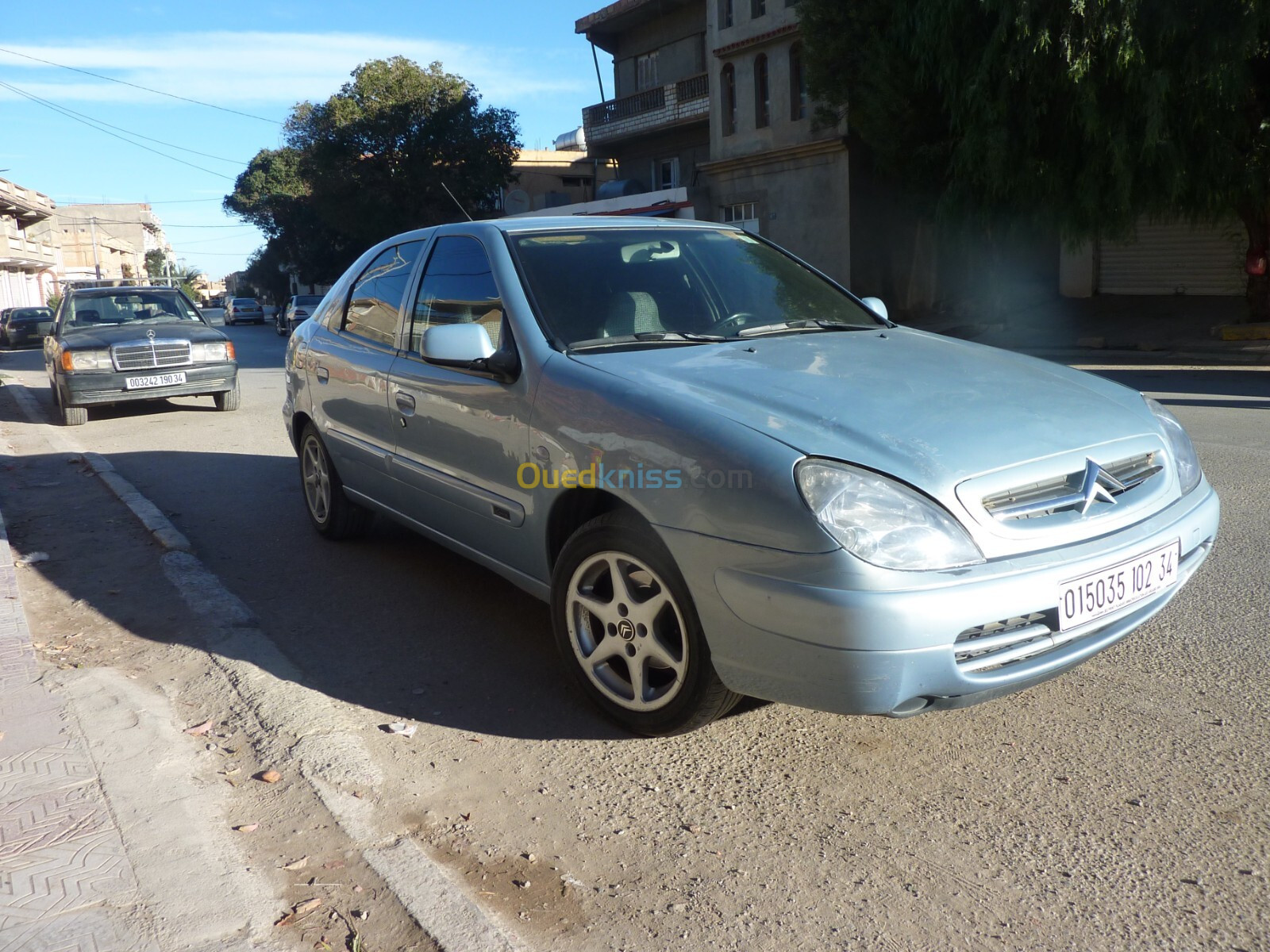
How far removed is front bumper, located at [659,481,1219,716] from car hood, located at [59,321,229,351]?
1094 cm

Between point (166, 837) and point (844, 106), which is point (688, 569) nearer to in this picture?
point (166, 837)

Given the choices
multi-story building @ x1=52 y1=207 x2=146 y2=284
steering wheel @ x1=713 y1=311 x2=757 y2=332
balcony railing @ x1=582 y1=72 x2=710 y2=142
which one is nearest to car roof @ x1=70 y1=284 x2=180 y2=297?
steering wheel @ x1=713 y1=311 x2=757 y2=332

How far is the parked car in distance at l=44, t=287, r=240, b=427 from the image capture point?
1182cm

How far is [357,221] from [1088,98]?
97.7ft

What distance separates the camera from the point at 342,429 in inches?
212

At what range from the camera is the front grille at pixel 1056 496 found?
280 centimetres

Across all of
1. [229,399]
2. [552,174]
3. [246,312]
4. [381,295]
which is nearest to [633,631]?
[381,295]

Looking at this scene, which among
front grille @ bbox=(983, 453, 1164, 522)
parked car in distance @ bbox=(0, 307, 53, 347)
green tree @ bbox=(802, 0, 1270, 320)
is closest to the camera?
front grille @ bbox=(983, 453, 1164, 522)

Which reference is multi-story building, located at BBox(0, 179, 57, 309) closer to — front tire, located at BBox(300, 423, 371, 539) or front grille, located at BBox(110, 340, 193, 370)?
front grille, located at BBox(110, 340, 193, 370)

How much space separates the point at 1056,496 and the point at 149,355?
1151 centimetres

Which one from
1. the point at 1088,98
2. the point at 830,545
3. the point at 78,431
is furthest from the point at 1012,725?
the point at 1088,98

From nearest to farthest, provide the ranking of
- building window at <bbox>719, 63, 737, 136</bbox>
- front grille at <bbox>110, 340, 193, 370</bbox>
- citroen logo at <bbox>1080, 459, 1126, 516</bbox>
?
citroen logo at <bbox>1080, 459, 1126, 516</bbox> < front grille at <bbox>110, 340, 193, 370</bbox> < building window at <bbox>719, 63, 737, 136</bbox>

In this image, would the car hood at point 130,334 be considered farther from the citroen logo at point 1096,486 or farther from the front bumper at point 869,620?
the citroen logo at point 1096,486

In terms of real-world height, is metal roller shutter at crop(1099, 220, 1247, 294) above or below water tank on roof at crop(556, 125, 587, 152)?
below
